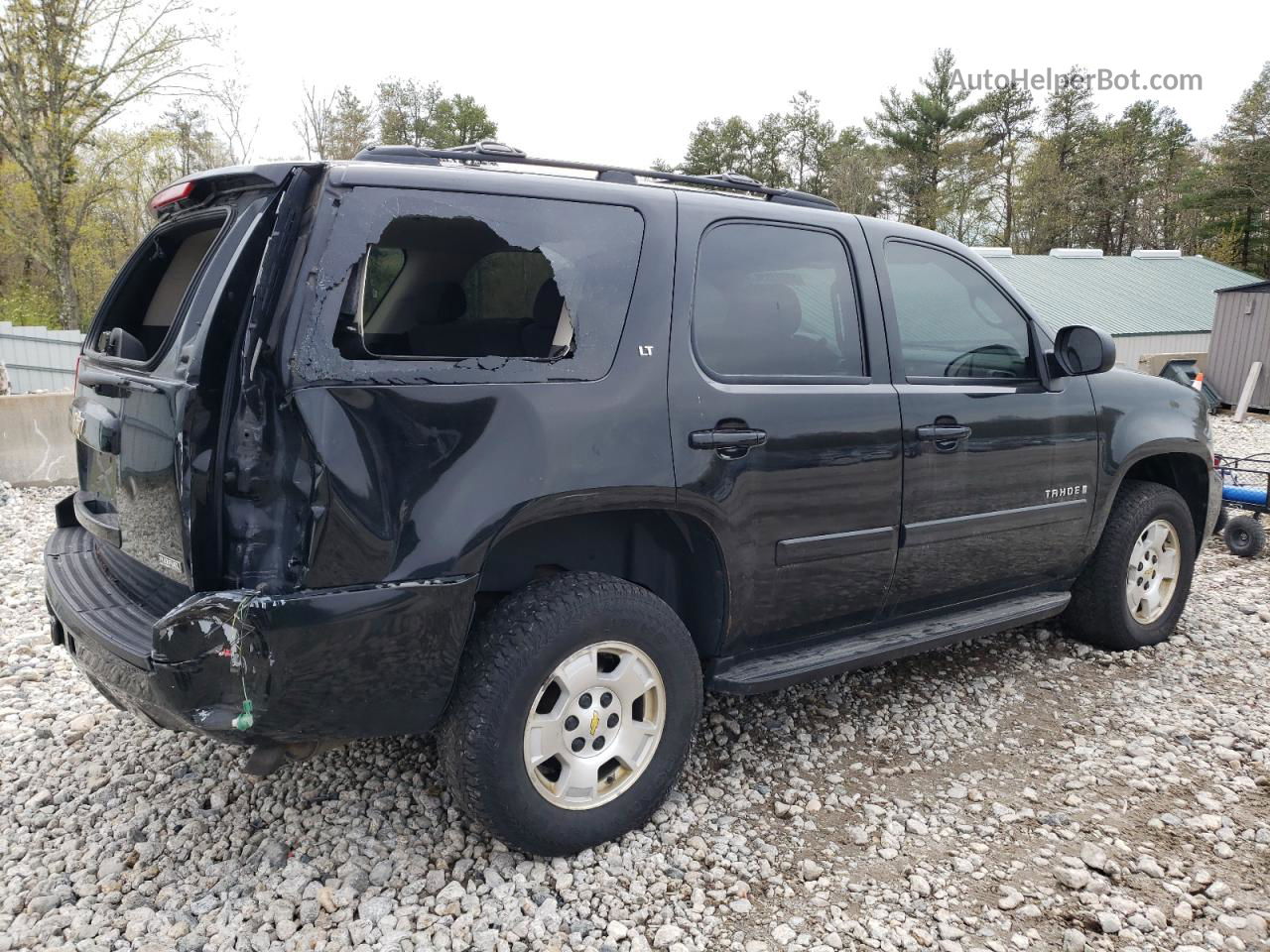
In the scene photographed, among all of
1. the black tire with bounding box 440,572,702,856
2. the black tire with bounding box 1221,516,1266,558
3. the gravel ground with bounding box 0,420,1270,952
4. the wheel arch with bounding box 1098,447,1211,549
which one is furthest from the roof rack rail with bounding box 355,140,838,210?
the black tire with bounding box 1221,516,1266,558

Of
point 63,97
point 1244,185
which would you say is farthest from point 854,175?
point 63,97

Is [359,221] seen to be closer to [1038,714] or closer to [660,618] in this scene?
[660,618]

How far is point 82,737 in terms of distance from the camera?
11.9 ft

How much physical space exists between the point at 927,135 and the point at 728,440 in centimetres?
4981

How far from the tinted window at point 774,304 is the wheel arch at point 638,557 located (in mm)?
539

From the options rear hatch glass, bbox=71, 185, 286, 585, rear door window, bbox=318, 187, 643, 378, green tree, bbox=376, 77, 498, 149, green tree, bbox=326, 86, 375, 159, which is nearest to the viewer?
rear hatch glass, bbox=71, 185, 286, 585

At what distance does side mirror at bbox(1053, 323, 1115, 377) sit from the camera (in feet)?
12.7

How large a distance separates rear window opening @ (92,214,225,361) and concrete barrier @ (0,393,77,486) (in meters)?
5.83

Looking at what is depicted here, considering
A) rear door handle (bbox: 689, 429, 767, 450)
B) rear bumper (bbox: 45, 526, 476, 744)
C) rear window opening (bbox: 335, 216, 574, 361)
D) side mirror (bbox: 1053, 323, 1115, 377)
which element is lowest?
rear bumper (bbox: 45, 526, 476, 744)

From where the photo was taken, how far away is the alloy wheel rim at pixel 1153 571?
451cm

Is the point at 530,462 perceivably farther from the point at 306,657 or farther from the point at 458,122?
the point at 458,122

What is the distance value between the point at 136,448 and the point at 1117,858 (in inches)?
123

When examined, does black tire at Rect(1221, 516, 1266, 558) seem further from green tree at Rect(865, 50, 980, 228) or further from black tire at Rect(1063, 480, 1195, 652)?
green tree at Rect(865, 50, 980, 228)

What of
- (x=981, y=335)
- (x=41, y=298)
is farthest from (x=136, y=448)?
(x=41, y=298)
